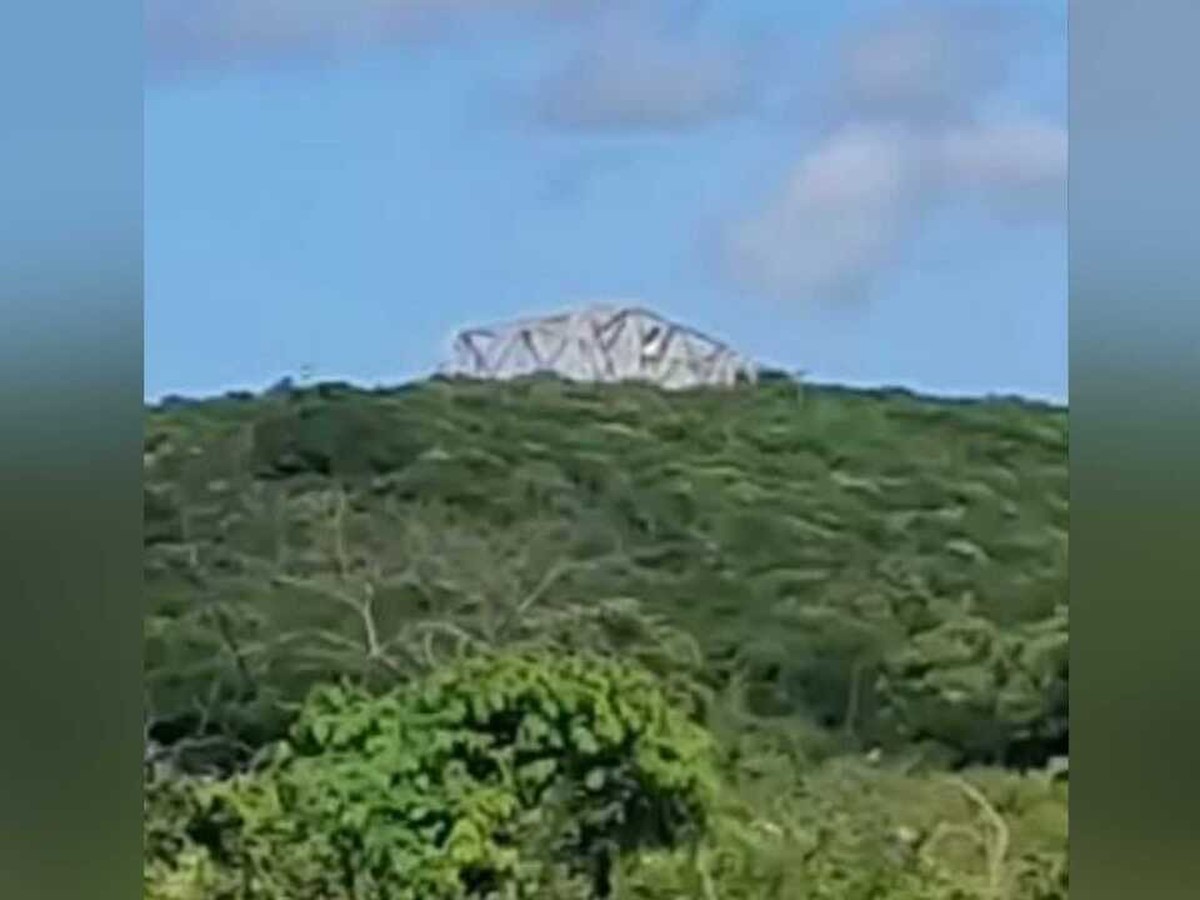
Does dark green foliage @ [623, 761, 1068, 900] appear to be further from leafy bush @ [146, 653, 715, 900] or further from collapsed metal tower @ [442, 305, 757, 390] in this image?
collapsed metal tower @ [442, 305, 757, 390]

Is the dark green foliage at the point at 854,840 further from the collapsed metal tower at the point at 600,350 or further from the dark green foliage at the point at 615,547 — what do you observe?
the collapsed metal tower at the point at 600,350

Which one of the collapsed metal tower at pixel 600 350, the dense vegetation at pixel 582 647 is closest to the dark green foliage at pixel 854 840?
the dense vegetation at pixel 582 647

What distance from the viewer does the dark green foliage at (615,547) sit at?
296 centimetres

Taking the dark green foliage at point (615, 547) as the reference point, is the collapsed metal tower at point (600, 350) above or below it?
above

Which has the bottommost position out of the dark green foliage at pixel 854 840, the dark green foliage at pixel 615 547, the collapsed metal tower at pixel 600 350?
→ the dark green foliage at pixel 854 840

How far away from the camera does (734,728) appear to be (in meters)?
3.05

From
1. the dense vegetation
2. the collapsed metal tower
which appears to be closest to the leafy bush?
the dense vegetation

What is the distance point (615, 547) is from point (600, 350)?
0.81ft

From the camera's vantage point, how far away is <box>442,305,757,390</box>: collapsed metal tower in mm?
2979

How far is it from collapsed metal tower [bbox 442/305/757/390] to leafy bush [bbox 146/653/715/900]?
37cm

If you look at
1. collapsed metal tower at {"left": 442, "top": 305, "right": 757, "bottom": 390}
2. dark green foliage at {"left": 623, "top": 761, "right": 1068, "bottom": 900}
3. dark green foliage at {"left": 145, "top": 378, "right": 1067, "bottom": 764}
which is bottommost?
dark green foliage at {"left": 623, "top": 761, "right": 1068, "bottom": 900}

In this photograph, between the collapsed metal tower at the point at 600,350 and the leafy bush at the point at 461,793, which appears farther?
the leafy bush at the point at 461,793

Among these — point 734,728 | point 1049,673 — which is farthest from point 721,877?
point 1049,673

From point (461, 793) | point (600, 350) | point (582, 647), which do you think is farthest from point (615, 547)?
point (461, 793)
